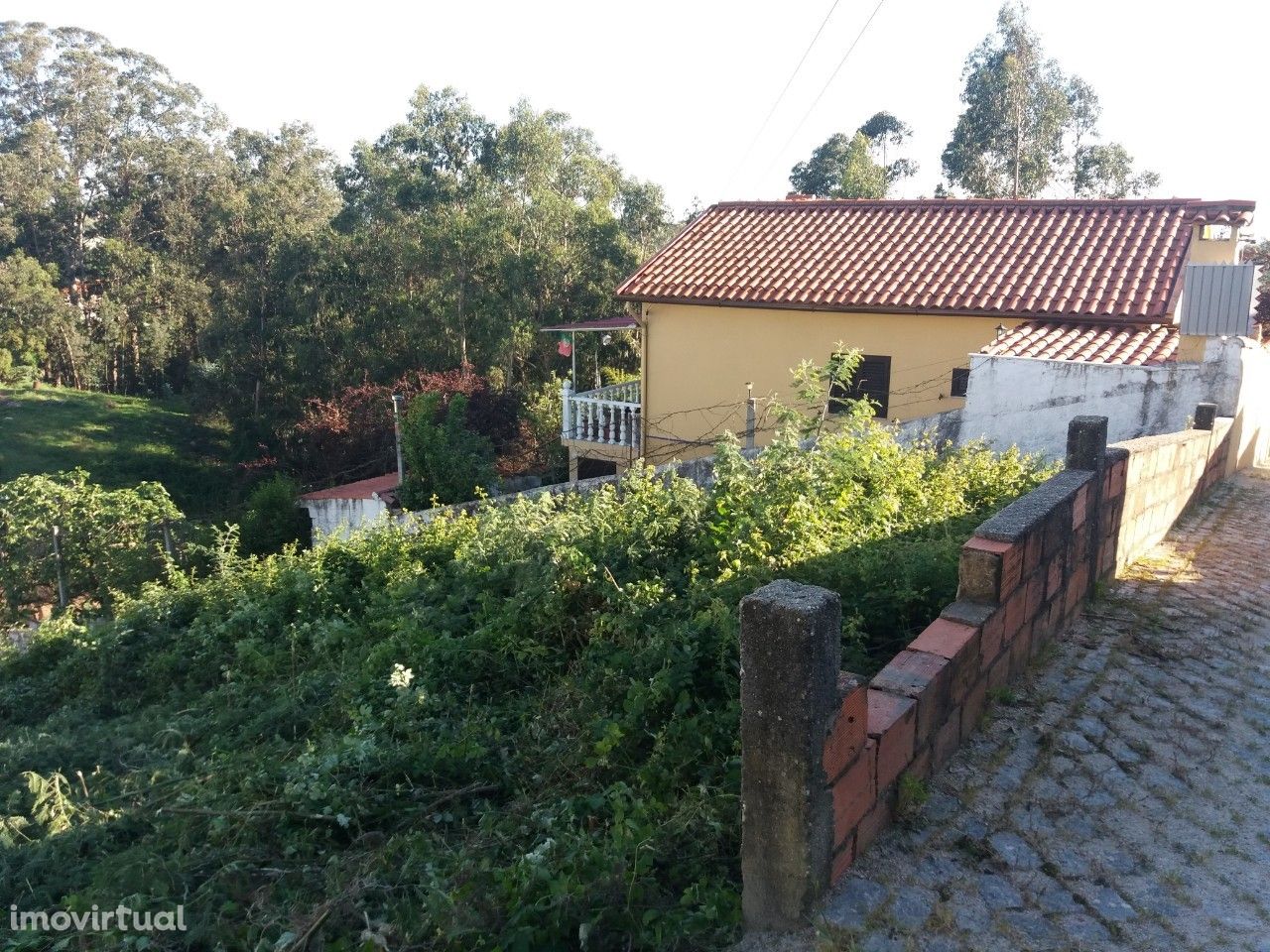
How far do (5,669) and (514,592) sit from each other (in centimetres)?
574

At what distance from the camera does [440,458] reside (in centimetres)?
1427

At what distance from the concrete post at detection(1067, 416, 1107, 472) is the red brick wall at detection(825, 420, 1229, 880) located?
0.29 feet

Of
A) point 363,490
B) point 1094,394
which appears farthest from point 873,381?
point 363,490

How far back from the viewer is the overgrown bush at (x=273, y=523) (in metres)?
15.5

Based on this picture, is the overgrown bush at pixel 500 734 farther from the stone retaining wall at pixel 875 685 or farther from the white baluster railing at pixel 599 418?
the white baluster railing at pixel 599 418

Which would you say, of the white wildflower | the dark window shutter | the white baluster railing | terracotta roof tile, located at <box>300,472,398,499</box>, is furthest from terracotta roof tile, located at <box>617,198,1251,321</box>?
the white wildflower

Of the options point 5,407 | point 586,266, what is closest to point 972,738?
point 586,266

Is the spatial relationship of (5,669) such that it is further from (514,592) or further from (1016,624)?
(1016,624)

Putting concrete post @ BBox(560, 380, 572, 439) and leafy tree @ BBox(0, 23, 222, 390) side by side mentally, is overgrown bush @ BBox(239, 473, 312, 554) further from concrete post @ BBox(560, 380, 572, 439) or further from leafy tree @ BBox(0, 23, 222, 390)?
leafy tree @ BBox(0, 23, 222, 390)

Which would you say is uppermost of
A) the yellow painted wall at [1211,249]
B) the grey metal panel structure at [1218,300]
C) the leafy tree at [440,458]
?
the yellow painted wall at [1211,249]

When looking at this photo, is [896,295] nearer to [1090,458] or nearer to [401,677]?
[1090,458]

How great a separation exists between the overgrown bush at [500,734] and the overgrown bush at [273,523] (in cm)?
840

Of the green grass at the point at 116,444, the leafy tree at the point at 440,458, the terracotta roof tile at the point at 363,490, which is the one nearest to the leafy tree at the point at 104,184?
the green grass at the point at 116,444

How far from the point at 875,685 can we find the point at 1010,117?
1138 inches
